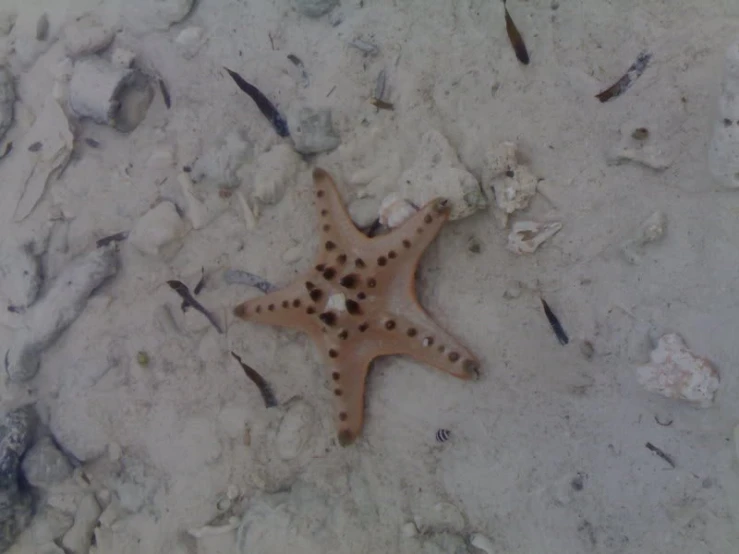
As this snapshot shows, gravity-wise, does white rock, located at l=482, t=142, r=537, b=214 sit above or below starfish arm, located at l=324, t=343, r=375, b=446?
above

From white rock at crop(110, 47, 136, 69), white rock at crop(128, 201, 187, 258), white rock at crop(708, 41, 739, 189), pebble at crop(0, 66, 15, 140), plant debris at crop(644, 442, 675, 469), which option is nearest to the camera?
white rock at crop(708, 41, 739, 189)

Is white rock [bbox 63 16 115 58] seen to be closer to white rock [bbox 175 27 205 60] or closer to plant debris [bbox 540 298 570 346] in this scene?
white rock [bbox 175 27 205 60]

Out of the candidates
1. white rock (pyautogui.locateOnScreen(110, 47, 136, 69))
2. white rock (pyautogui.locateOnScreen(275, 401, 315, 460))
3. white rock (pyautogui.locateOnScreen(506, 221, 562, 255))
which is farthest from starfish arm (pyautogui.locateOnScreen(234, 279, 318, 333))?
white rock (pyautogui.locateOnScreen(110, 47, 136, 69))

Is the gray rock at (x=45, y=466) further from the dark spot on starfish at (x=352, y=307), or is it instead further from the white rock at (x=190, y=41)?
the white rock at (x=190, y=41)

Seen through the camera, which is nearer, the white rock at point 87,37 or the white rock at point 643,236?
the white rock at point 643,236

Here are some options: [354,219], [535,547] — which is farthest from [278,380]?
[535,547]

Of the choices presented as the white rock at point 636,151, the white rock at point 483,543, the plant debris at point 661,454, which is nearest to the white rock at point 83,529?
the white rock at point 483,543

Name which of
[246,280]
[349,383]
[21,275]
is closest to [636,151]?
[349,383]

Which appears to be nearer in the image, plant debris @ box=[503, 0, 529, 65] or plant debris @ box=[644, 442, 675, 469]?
plant debris @ box=[644, 442, 675, 469]
